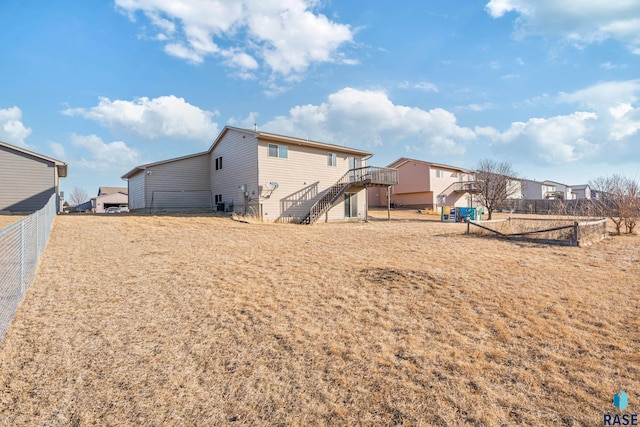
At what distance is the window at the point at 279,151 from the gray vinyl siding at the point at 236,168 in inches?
37.2

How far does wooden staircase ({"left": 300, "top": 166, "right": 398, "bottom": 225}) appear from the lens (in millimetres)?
19584

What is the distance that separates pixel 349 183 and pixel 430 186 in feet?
58.2

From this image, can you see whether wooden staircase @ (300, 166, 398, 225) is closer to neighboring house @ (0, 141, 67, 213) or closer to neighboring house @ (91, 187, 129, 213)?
neighboring house @ (0, 141, 67, 213)

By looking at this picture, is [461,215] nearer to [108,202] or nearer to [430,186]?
[430,186]

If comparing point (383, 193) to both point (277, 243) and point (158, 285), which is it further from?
point (158, 285)

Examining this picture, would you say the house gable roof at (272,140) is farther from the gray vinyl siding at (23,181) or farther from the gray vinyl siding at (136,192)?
the gray vinyl siding at (23,181)

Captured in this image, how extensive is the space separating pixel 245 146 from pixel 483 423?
18308mm

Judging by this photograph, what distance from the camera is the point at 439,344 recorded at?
4.08m

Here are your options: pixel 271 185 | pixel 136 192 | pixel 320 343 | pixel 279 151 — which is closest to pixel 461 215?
pixel 279 151

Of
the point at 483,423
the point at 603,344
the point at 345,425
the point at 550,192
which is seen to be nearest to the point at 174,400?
the point at 345,425

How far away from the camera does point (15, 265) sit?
5.92m

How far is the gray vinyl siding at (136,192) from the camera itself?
22.2m

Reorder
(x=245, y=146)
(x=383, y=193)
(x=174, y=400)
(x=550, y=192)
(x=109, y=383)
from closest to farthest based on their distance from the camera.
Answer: (x=174, y=400) → (x=109, y=383) → (x=245, y=146) → (x=383, y=193) → (x=550, y=192)

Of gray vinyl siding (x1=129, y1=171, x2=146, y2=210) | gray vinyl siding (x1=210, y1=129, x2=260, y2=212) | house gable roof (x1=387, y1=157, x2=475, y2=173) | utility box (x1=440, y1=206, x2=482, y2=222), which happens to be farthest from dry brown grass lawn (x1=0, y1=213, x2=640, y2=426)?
house gable roof (x1=387, y1=157, x2=475, y2=173)
